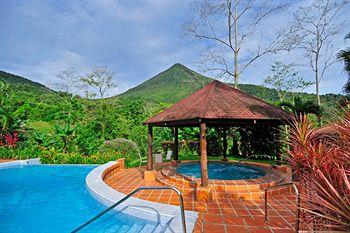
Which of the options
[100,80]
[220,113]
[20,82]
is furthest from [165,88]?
[220,113]

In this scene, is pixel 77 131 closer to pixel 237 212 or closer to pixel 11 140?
pixel 11 140

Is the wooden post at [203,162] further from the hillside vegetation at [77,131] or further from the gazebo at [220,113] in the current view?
the hillside vegetation at [77,131]

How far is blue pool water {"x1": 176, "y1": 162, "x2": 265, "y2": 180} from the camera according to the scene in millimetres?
10270

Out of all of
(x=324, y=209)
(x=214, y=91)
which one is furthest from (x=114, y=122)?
(x=324, y=209)

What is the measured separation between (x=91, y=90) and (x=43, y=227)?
20.5m

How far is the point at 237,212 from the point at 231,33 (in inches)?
742

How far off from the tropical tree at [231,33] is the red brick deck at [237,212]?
50.6 ft

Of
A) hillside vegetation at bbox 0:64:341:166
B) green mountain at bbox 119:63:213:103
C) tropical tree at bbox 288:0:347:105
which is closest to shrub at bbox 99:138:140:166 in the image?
hillside vegetation at bbox 0:64:341:166

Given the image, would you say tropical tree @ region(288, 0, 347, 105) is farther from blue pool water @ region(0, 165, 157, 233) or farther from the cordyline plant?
blue pool water @ region(0, 165, 157, 233)

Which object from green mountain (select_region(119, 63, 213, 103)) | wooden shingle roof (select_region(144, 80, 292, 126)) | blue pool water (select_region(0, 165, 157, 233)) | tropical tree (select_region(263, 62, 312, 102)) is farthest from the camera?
green mountain (select_region(119, 63, 213, 103))

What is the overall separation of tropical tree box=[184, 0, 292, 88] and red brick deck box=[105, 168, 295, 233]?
50.6 ft

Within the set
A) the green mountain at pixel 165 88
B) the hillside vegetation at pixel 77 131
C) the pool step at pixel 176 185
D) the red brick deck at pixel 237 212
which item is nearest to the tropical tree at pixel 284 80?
the hillside vegetation at pixel 77 131

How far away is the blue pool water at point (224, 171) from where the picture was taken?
1027 cm

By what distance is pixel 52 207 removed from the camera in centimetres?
740
